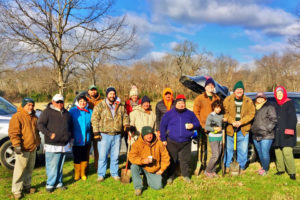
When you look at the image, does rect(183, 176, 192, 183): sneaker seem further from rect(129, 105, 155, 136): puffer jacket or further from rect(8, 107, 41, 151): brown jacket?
rect(8, 107, 41, 151): brown jacket

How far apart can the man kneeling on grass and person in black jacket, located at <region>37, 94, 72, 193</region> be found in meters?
1.26

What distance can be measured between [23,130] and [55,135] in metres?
0.52

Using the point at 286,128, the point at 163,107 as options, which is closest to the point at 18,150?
the point at 163,107

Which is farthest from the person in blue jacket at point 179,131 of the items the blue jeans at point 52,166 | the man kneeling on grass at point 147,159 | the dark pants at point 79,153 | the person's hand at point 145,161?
the blue jeans at point 52,166

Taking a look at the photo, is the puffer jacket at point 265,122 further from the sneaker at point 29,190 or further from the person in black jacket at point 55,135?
the sneaker at point 29,190

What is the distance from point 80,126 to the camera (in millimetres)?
4902

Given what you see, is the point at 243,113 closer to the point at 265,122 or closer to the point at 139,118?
the point at 265,122

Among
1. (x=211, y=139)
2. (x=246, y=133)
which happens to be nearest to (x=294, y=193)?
(x=246, y=133)

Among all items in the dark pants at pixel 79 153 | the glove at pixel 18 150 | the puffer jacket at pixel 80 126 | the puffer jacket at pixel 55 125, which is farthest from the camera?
the dark pants at pixel 79 153

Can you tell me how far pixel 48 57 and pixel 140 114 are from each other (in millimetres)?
5961

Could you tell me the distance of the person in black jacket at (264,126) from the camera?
16.1ft

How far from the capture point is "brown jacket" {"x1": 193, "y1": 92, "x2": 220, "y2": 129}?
16.7ft

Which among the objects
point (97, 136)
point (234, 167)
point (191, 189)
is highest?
point (97, 136)

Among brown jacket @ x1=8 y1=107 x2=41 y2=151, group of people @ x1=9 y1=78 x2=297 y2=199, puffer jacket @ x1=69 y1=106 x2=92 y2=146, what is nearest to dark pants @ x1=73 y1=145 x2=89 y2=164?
group of people @ x1=9 y1=78 x2=297 y2=199
